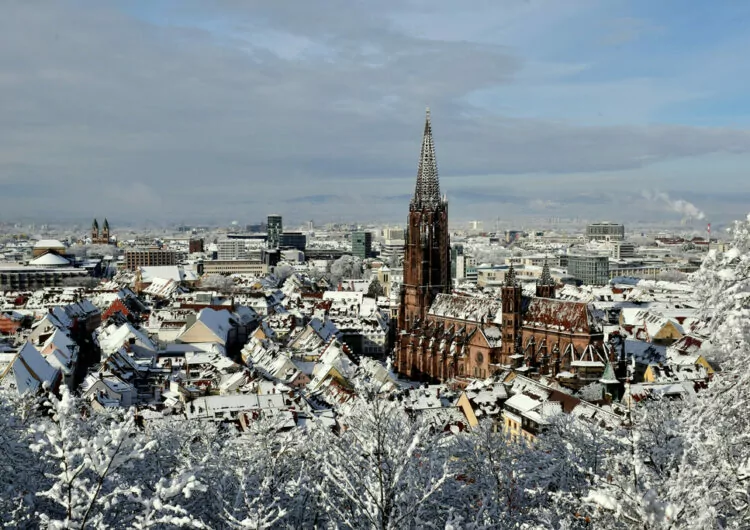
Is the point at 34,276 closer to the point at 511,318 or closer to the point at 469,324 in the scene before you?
the point at 469,324

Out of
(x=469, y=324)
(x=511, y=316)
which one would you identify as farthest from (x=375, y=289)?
(x=511, y=316)

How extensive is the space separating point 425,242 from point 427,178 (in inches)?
337

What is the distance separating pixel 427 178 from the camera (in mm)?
95625

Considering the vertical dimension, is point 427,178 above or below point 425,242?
above

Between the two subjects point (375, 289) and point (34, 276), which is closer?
point (375, 289)

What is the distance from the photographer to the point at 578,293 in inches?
5428

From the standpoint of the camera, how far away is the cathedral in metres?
73.4

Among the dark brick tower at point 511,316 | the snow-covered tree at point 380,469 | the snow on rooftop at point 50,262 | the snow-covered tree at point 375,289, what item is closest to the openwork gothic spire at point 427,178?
the dark brick tower at point 511,316

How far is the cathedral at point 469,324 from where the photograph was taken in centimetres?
7338

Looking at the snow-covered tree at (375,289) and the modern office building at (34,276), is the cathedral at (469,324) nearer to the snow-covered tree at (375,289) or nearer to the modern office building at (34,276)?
the snow-covered tree at (375,289)

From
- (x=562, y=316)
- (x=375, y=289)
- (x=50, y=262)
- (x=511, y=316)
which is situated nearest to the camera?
(x=562, y=316)

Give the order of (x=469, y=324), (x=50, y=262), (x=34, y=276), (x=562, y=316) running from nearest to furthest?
(x=562, y=316) < (x=469, y=324) < (x=34, y=276) < (x=50, y=262)

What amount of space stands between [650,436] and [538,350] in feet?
151

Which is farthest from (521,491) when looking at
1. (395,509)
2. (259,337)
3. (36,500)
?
(259,337)
